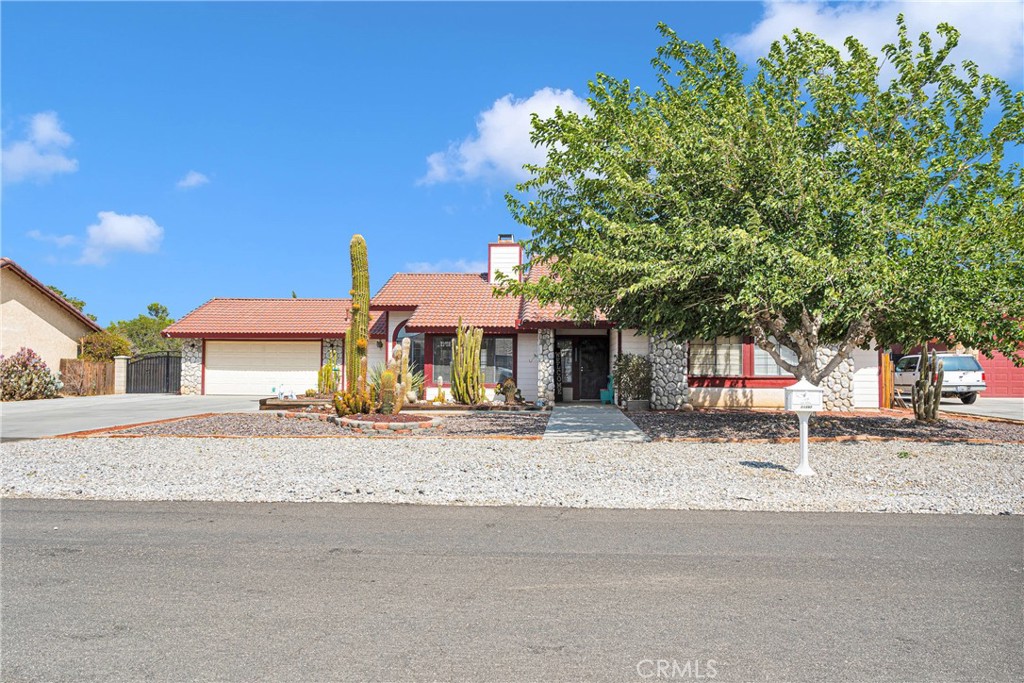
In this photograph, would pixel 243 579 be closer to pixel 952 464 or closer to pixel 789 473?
pixel 789 473

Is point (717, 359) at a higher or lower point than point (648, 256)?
lower

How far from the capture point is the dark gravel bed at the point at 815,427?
1304 centimetres

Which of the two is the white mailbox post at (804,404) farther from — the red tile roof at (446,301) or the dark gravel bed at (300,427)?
the red tile roof at (446,301)

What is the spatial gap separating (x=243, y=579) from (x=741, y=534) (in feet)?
13.2

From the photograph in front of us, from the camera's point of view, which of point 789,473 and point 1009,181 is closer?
point 789,473

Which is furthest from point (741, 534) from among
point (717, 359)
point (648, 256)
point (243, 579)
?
point (717, 359)

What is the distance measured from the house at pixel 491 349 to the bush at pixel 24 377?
183 inches

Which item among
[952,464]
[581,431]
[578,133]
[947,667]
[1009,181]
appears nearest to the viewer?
[947,667]

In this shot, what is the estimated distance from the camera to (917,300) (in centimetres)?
1045

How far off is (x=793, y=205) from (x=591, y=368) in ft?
37.8

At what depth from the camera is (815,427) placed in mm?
14312

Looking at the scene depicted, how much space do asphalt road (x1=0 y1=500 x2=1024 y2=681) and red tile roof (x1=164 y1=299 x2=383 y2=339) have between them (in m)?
21.5

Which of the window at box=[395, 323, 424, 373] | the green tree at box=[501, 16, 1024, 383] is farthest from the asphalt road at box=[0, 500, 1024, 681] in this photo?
the window at box=[395, 323, 424, 373]

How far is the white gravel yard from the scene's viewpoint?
7.45 metres
